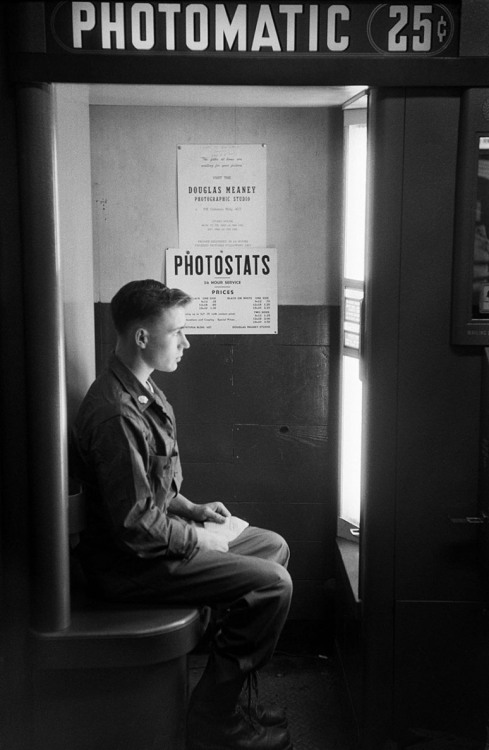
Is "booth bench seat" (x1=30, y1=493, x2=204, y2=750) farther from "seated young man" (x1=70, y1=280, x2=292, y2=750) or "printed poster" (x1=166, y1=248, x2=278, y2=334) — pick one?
"printed poster" (x1=166, y1=248, x2=278, y2=334)

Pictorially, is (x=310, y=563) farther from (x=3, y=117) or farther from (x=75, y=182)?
(x=3, y=117)

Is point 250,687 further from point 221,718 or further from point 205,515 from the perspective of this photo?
point 205,515

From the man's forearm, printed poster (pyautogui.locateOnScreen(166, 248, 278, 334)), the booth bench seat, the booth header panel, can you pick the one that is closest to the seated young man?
the booth bench seat

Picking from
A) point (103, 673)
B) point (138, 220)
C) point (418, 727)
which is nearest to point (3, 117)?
point (138, 220)

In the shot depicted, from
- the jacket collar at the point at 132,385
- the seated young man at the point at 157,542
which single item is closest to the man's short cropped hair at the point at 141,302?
the seated young man at the point at 157,542

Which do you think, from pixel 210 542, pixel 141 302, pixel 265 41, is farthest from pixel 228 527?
pixel 265 41

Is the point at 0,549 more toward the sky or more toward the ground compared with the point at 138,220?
more toward the ground

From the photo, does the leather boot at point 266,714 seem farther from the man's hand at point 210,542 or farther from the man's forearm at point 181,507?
the man's forearm at point 181,507

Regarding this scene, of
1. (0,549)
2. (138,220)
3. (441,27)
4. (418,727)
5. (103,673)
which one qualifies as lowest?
(418,727)

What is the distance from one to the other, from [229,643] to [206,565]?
0.26 meters

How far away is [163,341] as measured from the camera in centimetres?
284

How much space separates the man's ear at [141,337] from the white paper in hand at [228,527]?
71cm

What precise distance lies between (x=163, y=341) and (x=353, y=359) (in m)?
0.78

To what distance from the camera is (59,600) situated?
246 centimetres
